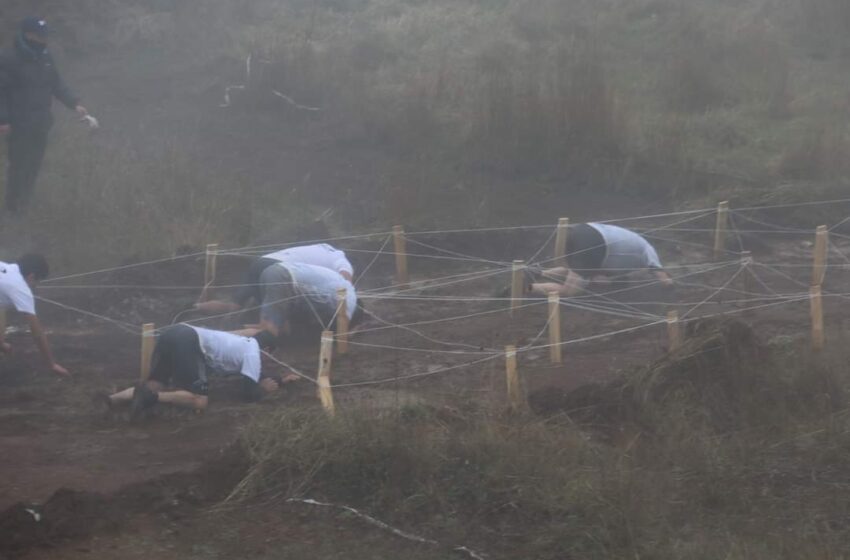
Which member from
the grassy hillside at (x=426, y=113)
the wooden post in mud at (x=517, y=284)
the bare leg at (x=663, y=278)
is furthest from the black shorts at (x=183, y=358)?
the bare leg at (x=663, y=278)

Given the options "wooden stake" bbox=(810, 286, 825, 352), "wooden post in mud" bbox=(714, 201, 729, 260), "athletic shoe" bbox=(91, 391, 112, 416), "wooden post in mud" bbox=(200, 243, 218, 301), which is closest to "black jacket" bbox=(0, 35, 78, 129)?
"wooden post in mud" bbox=(200, 243, 218, 301)

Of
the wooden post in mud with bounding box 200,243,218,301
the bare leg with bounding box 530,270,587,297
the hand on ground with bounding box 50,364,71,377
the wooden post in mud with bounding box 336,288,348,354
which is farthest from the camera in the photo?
the bare leg with bounding box 530,270,587,297

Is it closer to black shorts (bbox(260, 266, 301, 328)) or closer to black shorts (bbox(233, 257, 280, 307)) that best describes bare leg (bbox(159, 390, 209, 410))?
black shorts (bbox(260, 266, 301, 328))

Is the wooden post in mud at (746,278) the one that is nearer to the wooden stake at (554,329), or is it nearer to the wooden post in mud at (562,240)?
the wooden post in mud at (562,240)

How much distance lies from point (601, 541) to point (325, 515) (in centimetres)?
137

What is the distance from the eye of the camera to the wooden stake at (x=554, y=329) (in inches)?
330

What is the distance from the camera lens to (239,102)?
50.5 feet

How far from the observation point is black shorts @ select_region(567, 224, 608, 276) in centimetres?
1020

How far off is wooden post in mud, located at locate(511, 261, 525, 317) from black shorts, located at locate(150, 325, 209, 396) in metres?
2.71

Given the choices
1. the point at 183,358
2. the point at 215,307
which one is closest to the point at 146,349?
the point at 183,358

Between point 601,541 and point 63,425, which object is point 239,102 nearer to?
point 63,425

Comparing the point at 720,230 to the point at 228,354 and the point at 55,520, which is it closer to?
the point at 228,354

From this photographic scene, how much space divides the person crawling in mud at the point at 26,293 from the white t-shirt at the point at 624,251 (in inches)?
186

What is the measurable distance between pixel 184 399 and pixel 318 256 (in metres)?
2.51
